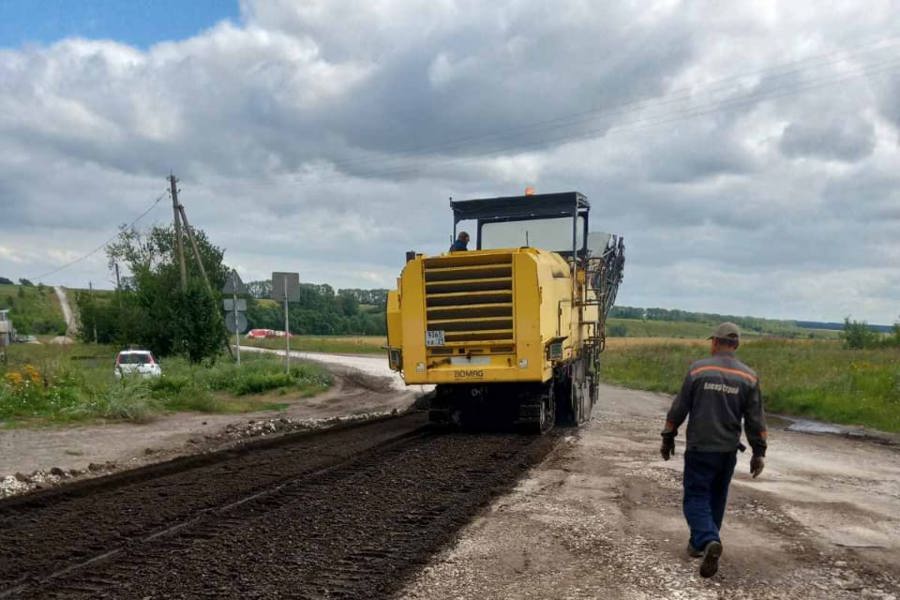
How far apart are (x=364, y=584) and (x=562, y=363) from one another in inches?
322

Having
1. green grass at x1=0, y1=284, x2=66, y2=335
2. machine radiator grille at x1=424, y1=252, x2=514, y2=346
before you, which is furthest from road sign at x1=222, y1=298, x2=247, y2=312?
green grass at x1=0, y1=284, x2=66, y2=335

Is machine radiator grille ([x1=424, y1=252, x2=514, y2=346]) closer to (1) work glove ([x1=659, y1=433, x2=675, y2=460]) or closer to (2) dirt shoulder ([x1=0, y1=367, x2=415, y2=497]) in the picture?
(2) dirt shoulder ([x1=0, y1=367, x2=415, y2=497])

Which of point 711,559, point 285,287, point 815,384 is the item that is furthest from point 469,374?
point 815,384

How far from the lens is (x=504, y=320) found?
1186 centimetres

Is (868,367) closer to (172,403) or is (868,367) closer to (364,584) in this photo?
(172,403)

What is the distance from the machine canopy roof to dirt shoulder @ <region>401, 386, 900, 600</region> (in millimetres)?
5027

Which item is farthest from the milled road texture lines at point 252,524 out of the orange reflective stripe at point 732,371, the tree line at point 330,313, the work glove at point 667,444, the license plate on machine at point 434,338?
the tree line at point 330,313

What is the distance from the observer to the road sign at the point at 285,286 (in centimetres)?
2283

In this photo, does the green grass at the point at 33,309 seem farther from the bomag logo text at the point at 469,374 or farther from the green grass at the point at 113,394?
the bomag logo text at the point at 469,374

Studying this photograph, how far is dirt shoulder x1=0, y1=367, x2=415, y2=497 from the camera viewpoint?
967 cm

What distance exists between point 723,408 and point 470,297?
6.52 metres

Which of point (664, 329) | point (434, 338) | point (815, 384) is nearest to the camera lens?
point (434, 338)

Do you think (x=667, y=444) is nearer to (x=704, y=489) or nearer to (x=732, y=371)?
(x=704, y=489)

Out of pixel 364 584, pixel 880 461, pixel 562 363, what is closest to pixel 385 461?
pixel 562 363
